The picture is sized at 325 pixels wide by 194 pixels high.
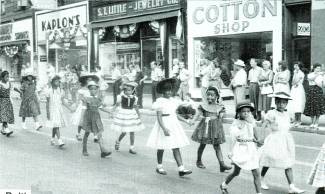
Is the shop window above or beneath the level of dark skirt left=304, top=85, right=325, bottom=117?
above

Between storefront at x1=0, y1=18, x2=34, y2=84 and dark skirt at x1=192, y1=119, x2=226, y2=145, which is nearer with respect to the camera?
dark skirt at x1=192, y1=119, x2=226, y2=145

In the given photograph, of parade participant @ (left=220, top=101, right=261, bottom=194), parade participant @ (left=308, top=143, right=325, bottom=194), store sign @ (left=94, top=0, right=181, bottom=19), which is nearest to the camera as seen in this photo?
parade participant @ (left=308, top=143, right=325, bottom=194)

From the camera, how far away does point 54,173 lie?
785 cm

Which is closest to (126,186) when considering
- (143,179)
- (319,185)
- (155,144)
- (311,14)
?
(143,179)

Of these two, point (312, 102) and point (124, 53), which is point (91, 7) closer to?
point (124, 53)

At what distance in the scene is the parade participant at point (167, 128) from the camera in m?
7.65

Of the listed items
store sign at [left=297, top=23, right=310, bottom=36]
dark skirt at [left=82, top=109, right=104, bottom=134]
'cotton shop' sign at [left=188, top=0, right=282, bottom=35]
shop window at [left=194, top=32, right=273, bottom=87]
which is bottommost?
dark skirt at [left=82, top=109, right=104, bottom=134]

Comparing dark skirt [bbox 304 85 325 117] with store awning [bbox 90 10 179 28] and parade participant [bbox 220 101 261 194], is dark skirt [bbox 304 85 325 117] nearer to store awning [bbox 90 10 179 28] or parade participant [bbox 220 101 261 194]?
parade participant [bbox 220 101 261 194]

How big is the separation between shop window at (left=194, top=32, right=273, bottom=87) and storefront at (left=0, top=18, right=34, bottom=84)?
15.7 metres

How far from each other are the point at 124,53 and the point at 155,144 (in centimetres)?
1829

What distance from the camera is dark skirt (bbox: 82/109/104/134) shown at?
9586 mm

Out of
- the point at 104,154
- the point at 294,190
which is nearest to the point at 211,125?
the point at 294,190

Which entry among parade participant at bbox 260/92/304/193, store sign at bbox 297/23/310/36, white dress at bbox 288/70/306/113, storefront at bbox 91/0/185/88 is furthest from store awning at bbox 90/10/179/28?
parade participant at bbox 260/92/304/193

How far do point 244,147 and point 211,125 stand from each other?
57.3 inches
